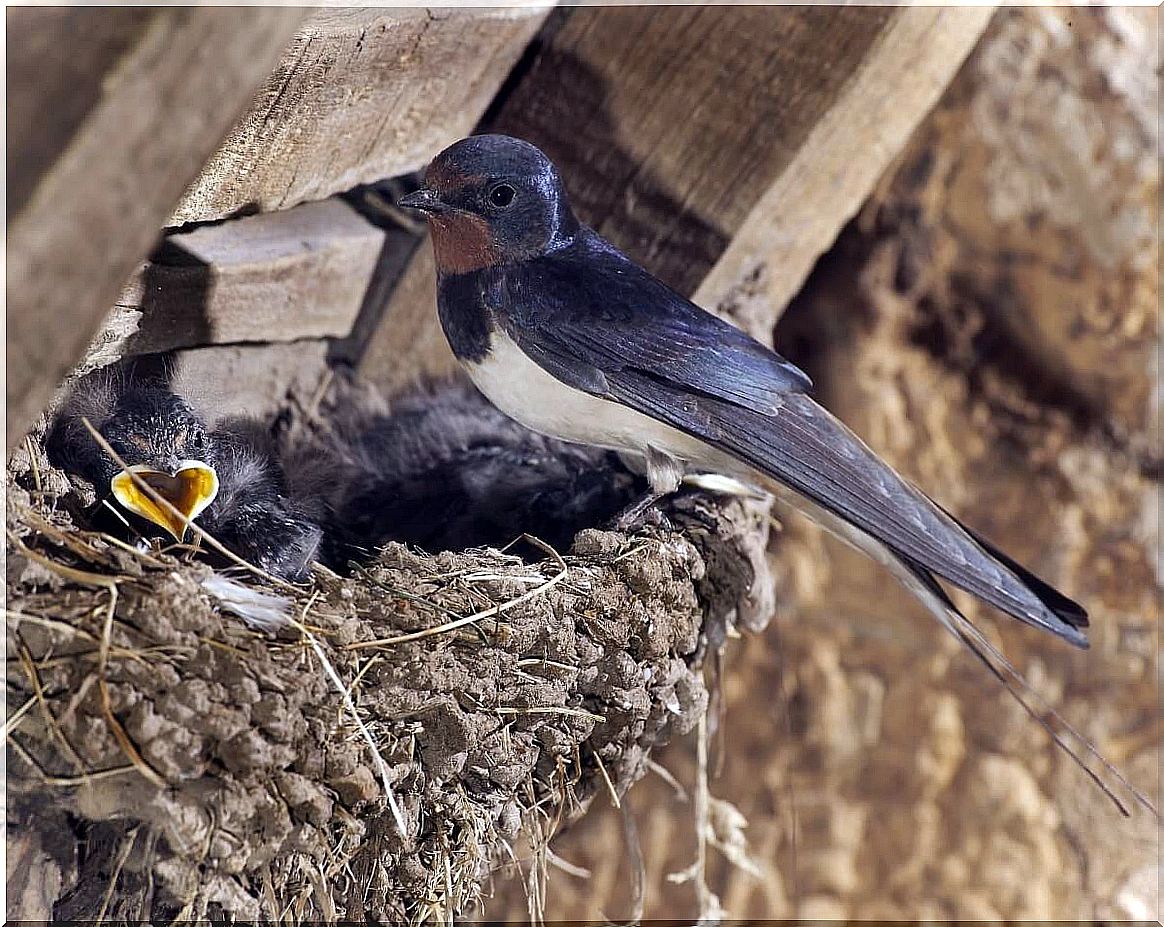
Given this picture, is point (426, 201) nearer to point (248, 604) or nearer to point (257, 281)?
point (257, 281)

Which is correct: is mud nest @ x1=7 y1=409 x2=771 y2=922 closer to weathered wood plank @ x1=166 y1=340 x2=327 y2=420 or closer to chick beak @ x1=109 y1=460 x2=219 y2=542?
chick beak @ x1=109 y1=460 x2=219 y2=542

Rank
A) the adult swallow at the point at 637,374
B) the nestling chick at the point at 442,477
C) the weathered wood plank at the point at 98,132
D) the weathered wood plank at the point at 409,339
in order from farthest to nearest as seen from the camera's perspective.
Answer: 1. the weathered wood plank at the point at 409,339
2. the nestling chick at the point at 442,477
3. the adult swallow at the point at 637,374
4. the weathered wood plank at the point at 98,132

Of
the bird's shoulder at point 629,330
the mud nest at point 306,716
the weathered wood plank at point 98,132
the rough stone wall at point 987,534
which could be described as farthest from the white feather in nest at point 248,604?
the rough stone wall at point 987,534

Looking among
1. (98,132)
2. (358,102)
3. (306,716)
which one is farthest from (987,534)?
(98,132)

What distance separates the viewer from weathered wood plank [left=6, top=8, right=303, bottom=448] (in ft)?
2.04

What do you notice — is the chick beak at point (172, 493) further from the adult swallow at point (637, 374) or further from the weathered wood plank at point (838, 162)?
the weathered wood plank at point (838, 162)

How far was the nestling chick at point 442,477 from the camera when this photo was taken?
5.56ft

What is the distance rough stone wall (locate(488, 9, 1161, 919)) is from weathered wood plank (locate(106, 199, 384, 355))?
Answer: 4.47 ft

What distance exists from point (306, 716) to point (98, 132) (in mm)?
582

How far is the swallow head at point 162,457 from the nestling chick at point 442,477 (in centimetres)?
21

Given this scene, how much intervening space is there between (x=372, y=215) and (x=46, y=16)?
1285 mm

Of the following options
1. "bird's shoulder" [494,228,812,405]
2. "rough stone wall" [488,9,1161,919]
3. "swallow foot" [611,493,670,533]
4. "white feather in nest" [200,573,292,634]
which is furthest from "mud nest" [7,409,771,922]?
"rough stone wall" [488,9,1161,919]

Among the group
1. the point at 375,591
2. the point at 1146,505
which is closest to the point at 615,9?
the point at 375,591

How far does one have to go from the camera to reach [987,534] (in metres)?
2.87
